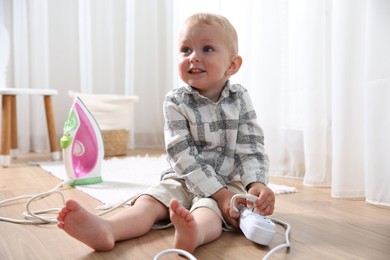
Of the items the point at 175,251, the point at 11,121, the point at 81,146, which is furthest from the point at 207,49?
the point at 11,121

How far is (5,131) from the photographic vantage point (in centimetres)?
198

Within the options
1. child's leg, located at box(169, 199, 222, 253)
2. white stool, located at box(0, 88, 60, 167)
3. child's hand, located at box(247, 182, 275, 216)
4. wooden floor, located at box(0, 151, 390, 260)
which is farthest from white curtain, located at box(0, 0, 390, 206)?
child's leg, located at box(169, 199, 222, 253)

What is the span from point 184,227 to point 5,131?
145cm

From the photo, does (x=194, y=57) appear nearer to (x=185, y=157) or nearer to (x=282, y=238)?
(x=185, y=157)

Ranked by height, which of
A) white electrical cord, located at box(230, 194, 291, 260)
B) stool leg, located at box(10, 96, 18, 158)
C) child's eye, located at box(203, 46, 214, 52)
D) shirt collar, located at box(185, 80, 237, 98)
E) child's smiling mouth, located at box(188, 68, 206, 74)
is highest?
child's eye, located at box(203, 46, 214, 52)

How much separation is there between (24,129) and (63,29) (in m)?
0.61

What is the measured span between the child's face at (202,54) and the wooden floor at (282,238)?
35 centimetres

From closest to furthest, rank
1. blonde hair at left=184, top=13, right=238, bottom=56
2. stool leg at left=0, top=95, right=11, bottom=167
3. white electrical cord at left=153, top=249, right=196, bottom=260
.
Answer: white electrical cord at left=153, top=249, right=196, bottom=260 < blonde hair at left=184, top=13, right=238, bottom=56 < stool leg at left=0, top=95, right=11, bottom=167

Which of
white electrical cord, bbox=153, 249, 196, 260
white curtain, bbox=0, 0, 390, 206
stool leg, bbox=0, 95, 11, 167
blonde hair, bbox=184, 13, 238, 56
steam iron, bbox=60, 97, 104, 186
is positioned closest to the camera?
white electrical cord, bbox=153, 249, 196, 260

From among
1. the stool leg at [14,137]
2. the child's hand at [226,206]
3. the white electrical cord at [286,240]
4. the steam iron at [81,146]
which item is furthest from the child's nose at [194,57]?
the stool leg at [14,137]

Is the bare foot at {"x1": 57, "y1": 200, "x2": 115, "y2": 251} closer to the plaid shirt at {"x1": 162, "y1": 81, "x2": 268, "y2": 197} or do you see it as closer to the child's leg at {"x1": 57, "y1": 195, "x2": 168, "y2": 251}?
the child's leg at {"x1": 57, "y1": 195, "x2": 168, "y2": 251}

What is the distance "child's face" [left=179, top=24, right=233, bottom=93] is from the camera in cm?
104

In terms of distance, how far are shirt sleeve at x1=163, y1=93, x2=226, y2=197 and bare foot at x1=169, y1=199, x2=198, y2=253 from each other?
199 mm

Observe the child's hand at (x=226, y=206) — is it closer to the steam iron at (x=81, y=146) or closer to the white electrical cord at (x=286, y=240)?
the white electrical cord at (x=286, y=240)
